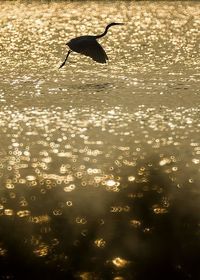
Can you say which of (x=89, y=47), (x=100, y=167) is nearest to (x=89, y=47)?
(x=89, y=47)

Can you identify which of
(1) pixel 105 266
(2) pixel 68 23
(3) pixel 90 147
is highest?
(1) pixel 105 266

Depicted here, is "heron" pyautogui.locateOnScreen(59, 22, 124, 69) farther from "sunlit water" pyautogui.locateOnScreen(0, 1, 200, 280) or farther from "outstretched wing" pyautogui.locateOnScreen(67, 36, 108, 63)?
"sunlit water" pyautogui.locateOnScreen(0, 1, 200, 280)

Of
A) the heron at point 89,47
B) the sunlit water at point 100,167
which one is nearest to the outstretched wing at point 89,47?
the heron at point 89,47

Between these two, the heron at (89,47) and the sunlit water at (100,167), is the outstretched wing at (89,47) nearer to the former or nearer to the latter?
the heron at (89,47)

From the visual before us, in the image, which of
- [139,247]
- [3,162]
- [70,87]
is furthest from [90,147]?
[70,87]

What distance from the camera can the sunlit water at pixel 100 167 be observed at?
14.4 meters

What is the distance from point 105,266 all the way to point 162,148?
11003 millimetres

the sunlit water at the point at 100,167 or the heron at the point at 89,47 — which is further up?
the heron at the point at 89,47

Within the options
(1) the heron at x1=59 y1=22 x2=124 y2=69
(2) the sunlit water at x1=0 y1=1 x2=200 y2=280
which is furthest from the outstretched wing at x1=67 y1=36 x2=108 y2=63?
(2) the sunlit water at x1=0 y1=1 x2=200 y2=280

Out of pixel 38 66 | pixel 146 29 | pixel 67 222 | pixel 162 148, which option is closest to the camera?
pixel 67 222

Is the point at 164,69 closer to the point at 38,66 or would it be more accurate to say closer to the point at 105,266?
the point at 38,66

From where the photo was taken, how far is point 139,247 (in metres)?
14.9

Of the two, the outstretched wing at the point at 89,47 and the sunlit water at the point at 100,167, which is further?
the sunlit water at the point at 100,167

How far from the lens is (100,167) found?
2183 cm
